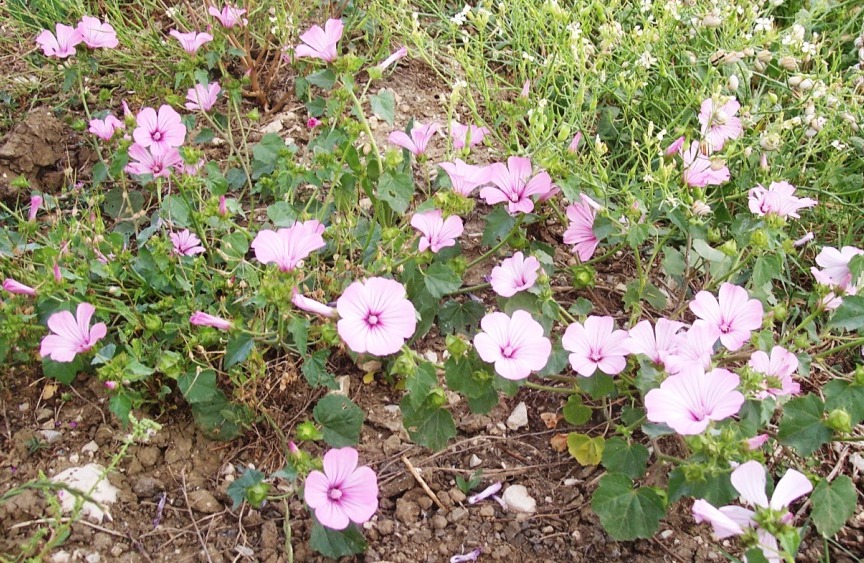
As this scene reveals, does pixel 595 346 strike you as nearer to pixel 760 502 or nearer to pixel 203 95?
pixel 760 502

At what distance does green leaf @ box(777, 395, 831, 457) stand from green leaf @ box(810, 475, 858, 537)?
83mm

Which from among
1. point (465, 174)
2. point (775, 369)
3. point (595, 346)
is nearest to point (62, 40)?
point (465, 174)

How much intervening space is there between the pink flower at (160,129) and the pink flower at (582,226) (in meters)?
1.02

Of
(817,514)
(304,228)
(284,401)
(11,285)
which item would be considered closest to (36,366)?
(11,285)

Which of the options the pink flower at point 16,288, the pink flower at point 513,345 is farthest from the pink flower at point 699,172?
the pink flower at point 16,288

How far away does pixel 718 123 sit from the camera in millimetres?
1905

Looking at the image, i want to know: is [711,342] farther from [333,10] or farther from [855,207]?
[333,10]

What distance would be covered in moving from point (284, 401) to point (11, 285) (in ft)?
2.19

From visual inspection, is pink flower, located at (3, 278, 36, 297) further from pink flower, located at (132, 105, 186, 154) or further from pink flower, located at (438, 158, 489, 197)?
pink flower, located at (438, 158, 489, 197)

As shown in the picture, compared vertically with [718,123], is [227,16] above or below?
below

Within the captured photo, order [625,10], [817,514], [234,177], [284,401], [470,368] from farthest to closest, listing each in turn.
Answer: [625,10] → [234,177] → [284,401] → [470,368] → [817,514]

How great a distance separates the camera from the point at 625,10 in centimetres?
269

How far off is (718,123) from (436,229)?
0.76 metres

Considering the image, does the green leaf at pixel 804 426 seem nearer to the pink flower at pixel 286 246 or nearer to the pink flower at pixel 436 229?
the pink flower at pixel 436 229
